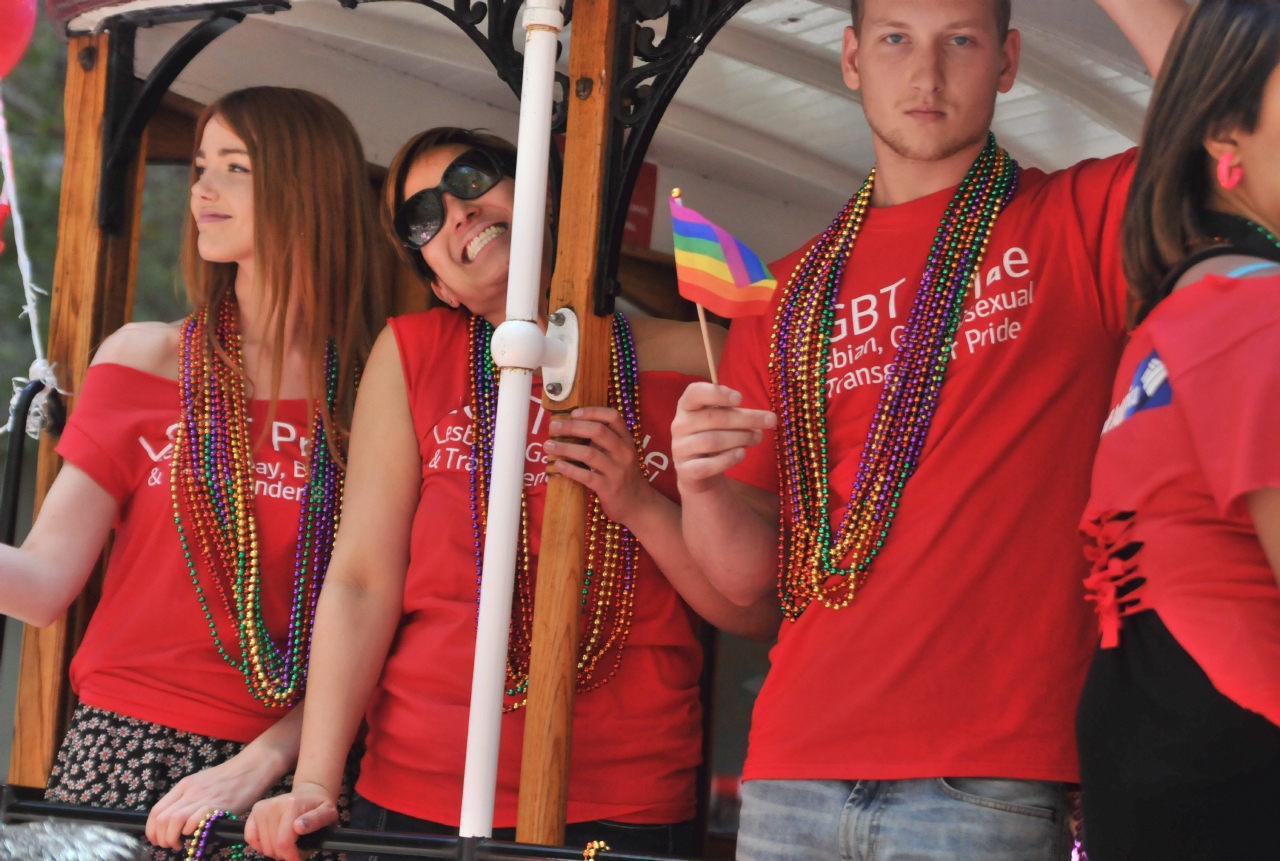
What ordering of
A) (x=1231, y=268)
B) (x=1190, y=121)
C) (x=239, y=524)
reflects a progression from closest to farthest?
(x=1231, y=268)
(x=1190, y=121)
(x=239, y=524)

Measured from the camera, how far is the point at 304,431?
2.98m

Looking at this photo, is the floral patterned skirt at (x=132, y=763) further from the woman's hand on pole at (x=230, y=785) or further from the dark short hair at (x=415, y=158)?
the dark short hair at (x=415, y=158)

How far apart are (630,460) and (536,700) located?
1.45 feet

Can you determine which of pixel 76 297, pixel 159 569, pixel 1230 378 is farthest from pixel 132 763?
pixel 1230 378

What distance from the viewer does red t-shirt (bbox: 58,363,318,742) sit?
9.25 ft

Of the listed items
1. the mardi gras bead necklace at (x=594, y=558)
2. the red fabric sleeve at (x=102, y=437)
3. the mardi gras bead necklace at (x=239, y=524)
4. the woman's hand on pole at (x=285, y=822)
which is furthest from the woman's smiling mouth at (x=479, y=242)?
the woman's hand on pole at (x=285, y=822)

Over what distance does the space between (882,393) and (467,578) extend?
90cm

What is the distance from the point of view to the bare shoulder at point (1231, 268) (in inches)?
61.5

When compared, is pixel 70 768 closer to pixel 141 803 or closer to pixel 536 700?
pixel 141 803

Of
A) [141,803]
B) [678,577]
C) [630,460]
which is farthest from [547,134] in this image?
[141,803]

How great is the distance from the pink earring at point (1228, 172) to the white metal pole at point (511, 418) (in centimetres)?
103

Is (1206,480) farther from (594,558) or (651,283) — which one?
(651,283)

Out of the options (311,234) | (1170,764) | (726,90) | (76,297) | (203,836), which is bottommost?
(203,836)

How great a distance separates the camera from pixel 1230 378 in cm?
149
